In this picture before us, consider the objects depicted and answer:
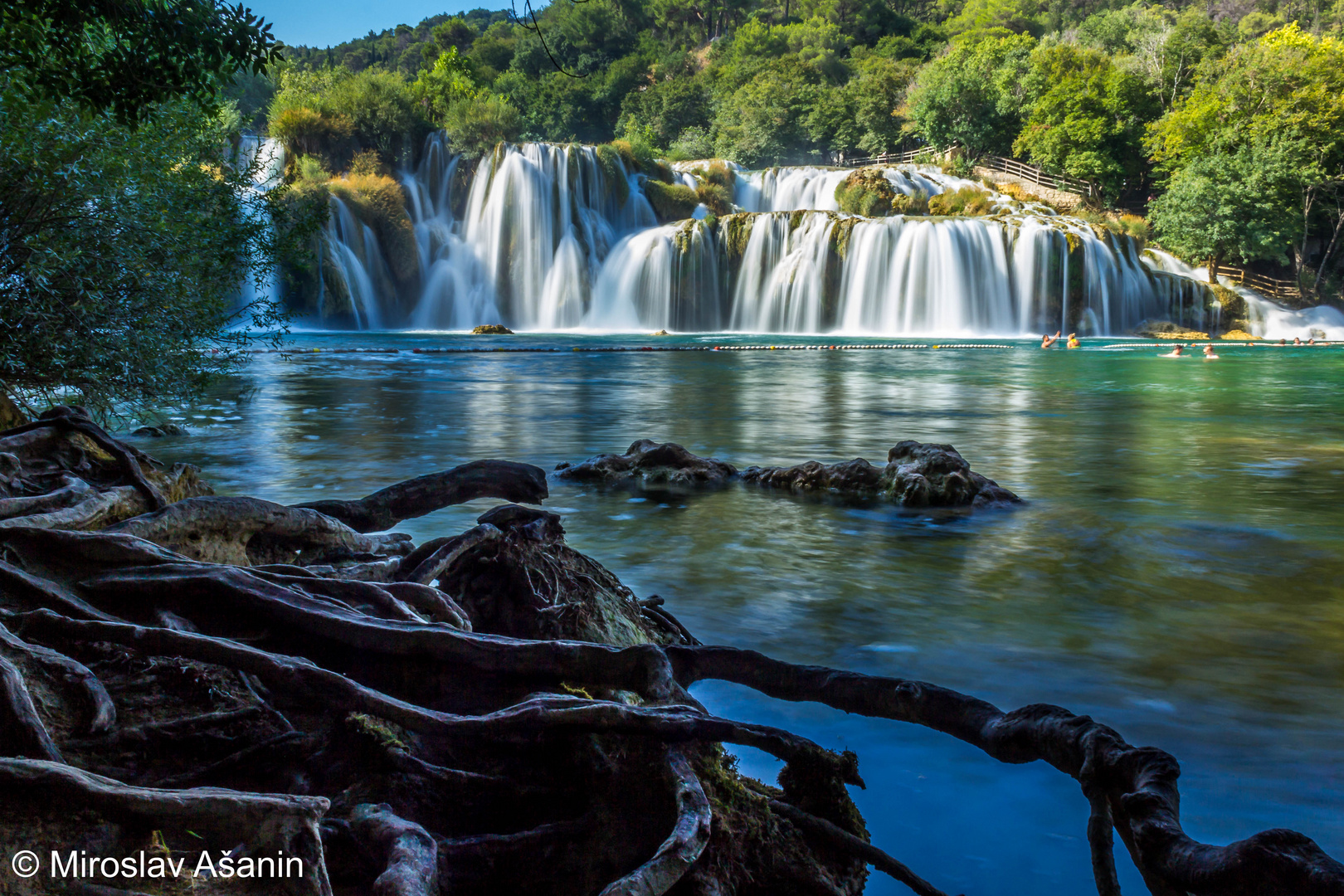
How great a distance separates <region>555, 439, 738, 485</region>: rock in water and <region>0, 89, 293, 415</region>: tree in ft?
13.2

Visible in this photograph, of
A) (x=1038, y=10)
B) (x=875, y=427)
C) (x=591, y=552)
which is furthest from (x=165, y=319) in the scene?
(x=1038, y=10)

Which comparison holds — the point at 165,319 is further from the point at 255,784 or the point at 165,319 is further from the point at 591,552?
the point at 255,784

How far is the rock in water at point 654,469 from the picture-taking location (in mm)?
9766

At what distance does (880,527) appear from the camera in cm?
784

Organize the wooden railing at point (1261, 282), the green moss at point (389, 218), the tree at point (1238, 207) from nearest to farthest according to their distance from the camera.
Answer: the green moss at point (389, 218) → the tree at point (1238, 207) → the wooden railing at point (1261, 282)

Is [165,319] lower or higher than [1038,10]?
lower

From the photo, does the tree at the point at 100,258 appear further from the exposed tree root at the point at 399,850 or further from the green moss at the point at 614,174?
the green moss at the point at 614,174

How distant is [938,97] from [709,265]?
31.1m

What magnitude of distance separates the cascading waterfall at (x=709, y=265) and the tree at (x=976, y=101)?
55.1ft

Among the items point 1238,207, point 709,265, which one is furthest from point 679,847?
point 1238,207

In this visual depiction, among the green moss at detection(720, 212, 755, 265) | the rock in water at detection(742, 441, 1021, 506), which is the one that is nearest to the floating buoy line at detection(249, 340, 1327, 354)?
the green moss at detection(720, 212, 755, 265)

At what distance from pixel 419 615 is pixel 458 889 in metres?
1.28

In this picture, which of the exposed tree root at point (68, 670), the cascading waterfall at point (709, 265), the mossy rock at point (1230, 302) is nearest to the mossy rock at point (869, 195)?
the cascading waterfall at point (709, 265)

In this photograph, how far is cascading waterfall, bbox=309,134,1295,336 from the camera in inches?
1736
